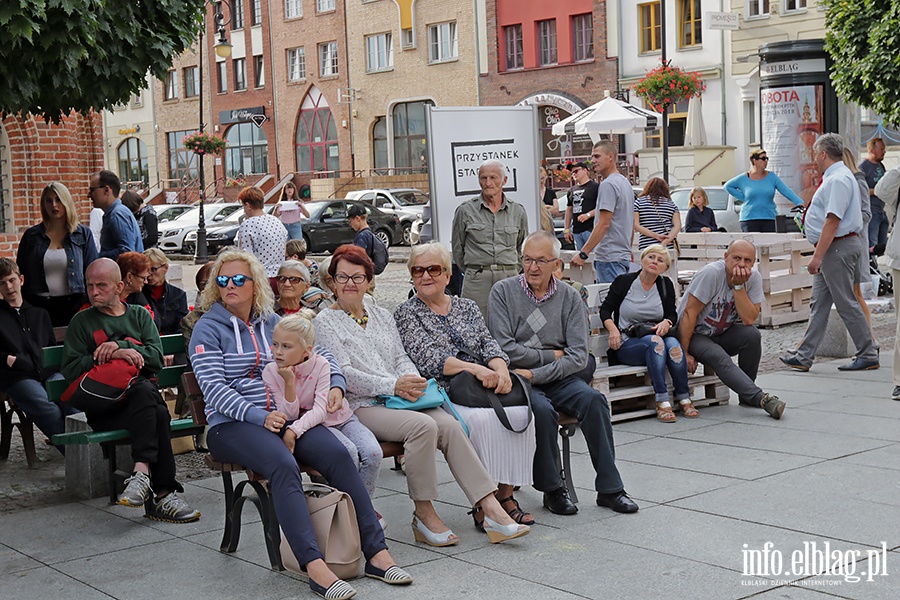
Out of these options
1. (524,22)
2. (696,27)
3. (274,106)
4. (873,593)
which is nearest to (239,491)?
(873,593)

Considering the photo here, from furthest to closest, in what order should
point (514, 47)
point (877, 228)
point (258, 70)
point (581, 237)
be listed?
point (258, 70) < point (514, 47) < point (877, 228) < point (581, 237)

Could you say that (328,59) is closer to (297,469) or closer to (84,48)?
(84,48)

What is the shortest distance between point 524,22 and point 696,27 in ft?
25.7

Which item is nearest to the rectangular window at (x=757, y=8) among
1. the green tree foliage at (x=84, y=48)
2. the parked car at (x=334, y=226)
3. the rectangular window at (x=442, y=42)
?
the parked car at (x=334, y=226)

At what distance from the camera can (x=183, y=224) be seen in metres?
34.8

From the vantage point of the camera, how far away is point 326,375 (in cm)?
604

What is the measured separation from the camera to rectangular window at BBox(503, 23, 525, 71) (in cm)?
4409

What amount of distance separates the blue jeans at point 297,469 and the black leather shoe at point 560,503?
4.19ft

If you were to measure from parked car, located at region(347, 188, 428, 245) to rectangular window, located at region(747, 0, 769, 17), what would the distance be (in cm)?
1168

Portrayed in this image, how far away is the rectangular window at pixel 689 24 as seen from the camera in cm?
3806

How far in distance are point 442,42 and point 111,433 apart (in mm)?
42153

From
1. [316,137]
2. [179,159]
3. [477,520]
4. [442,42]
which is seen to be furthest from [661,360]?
[179,159]

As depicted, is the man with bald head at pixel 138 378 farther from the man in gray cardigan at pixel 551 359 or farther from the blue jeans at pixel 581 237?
the blue jeans at pixel 581 237

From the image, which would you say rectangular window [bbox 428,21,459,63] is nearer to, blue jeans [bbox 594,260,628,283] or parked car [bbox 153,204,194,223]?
parked car [bbox 153,204,194,223]
